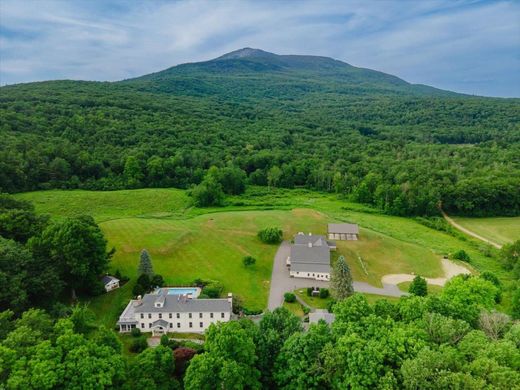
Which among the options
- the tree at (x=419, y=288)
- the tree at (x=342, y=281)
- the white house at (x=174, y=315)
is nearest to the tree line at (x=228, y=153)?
the tree at (x=419, y=288)

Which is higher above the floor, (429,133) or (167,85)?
(167,85)

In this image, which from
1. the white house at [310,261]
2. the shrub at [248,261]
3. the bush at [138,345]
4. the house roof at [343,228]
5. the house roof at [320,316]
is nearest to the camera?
the bush at [138,345]

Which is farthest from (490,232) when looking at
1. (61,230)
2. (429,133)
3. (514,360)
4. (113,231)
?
(429,133)

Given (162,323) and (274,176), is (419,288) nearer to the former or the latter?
(162,323)

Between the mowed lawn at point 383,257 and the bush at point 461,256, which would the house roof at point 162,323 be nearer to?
the mowed lawn at point 383,257

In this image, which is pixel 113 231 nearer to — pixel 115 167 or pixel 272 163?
Result: pixel 115 167

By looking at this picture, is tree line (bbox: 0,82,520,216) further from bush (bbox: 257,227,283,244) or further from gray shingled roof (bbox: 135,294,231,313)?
gray shingled roof (bbox: 135,294,231,313)

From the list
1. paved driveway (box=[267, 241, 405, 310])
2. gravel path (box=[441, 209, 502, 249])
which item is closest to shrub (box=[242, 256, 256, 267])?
paved driveway (box=[267, 241, 405, 310])
